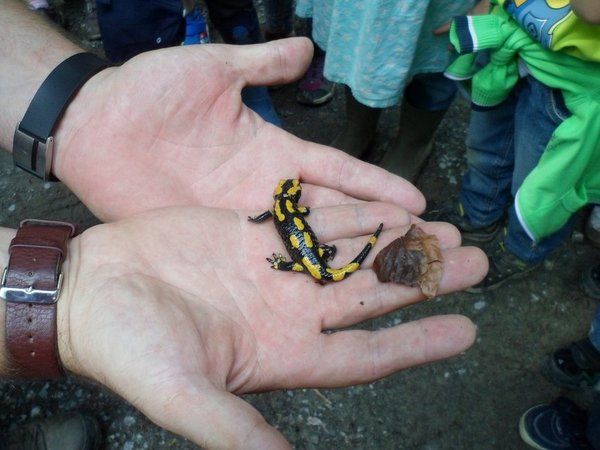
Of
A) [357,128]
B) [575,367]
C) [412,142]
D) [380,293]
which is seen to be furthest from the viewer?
[357,128]

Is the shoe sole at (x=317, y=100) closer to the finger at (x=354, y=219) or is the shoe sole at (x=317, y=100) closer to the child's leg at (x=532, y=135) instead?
the child's leg at (x=532, y=135)

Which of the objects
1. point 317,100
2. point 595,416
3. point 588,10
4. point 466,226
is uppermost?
point 588,10

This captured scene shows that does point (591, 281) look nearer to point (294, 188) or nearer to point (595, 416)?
point (595, 416)

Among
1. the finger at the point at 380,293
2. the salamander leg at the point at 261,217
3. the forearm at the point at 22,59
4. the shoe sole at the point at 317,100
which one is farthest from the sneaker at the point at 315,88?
the finger at the point at 380,293

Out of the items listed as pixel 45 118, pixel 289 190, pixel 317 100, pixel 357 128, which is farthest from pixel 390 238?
pixel 317 100

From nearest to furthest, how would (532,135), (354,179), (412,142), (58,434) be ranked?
(354,179), (532,135), (58,434), (412,142)

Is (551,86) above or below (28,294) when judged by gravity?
above

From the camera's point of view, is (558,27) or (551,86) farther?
(551,86)
